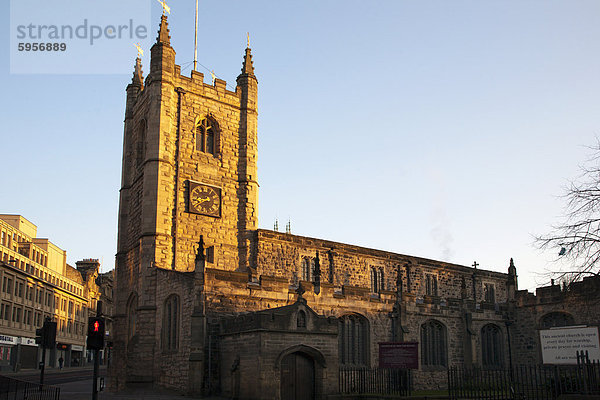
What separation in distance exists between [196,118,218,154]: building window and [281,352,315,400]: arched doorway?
15262mm

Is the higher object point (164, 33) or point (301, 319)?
point (164, 33)

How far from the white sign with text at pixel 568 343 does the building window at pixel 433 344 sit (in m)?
12.4

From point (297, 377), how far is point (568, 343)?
399 inches

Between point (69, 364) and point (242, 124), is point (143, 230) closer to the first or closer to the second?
point (242, 124)

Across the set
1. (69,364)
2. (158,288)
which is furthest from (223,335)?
(69,364)

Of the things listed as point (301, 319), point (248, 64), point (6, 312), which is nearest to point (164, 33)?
point (248, 64)

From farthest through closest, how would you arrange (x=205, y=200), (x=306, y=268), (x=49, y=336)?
1. (x=306, y=268)
2. (x=205, y=200)
3. (x=49, y=336)

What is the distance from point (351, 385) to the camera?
26.1 m

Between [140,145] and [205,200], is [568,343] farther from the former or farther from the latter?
[140,145]

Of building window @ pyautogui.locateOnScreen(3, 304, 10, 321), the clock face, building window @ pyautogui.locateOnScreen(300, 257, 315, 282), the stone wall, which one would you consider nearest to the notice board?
building window @ pyautogui.locateOnScreen(300, 257, 315, 282)

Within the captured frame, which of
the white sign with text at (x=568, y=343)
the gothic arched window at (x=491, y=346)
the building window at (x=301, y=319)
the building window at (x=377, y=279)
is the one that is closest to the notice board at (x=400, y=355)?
the building window at (x=301, y=319)

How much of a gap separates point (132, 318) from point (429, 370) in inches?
678

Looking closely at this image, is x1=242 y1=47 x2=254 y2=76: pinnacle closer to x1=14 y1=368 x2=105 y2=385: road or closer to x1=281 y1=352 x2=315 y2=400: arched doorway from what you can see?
x1=281 y1=352 x2=315 y2=400: arched doorway

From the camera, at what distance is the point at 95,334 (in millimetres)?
13945
